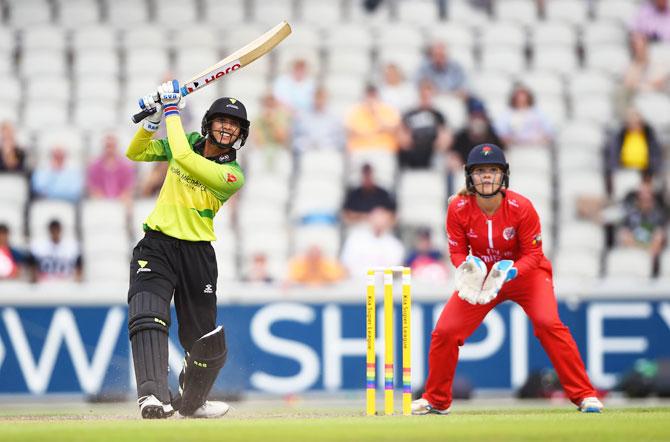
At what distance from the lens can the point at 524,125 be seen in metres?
13.2

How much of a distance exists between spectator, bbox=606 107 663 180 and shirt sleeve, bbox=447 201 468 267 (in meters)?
5.41

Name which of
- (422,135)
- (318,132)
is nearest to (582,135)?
(422,135)

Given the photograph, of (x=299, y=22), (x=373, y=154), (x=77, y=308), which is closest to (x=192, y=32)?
→ (x=299, y=22)

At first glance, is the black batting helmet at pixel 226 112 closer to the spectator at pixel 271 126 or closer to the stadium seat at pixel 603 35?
the spectator at pixel 271 126

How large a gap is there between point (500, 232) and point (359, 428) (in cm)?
170

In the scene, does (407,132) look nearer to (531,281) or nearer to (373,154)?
(373,154)

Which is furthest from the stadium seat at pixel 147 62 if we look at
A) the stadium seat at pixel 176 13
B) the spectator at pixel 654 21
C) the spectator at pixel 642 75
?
the spectator at pixel 654 21

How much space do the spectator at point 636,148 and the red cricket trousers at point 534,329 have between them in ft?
17.5

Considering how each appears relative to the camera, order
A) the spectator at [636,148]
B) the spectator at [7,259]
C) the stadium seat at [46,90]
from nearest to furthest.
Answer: the spectator at [7,259] < the spectator at [636,148] < the stadium seat at [46,90]

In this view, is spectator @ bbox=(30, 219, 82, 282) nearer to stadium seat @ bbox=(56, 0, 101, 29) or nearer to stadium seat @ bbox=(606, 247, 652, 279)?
stadium seat @ bbox=(56, 0, 101, 29)

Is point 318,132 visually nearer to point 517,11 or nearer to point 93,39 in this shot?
point 93,39

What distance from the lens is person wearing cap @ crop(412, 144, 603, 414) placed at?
7672 millimetres

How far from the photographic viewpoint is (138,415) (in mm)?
7898

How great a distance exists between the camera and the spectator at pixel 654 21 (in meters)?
14.3
